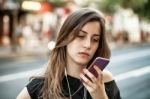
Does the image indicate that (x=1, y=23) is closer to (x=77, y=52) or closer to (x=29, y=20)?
(x=29, y=20)

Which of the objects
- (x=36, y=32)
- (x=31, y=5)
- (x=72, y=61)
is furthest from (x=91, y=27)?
(x=31, y=5)

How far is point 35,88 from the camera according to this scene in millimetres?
2730

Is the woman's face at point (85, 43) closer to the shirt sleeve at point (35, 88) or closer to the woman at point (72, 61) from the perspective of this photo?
the woman at point (72, 61)

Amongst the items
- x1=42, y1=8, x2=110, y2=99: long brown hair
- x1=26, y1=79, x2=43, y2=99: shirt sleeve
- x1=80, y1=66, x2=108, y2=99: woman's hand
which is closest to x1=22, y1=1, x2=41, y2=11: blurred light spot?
x1=42, y1=8, x2=110, y2=99: long brown hair

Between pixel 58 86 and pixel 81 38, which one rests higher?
pixel 81 38

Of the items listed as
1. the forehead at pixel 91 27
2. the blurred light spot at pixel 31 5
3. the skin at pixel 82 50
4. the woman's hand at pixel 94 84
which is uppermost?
the forehead at pixel 91 27

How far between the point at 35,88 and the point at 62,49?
0.28 m

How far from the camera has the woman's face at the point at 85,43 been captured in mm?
2711

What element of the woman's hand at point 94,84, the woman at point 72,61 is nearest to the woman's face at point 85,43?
the woman at point 72,61

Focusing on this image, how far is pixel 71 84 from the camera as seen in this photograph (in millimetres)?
2752

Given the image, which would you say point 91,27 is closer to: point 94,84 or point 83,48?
point 83,48

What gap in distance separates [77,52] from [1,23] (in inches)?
1382

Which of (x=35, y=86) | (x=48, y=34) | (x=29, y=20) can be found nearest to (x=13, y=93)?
(x=35, y=86)

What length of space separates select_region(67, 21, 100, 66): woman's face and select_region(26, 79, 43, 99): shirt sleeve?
0.23m
